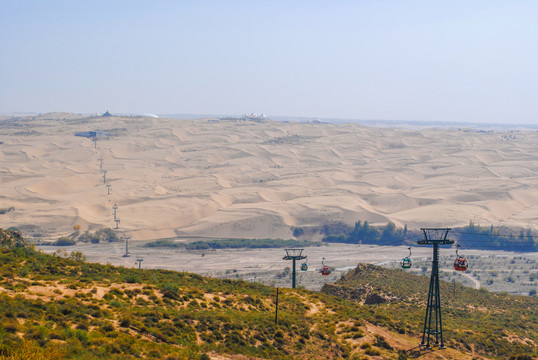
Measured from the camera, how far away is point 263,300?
3120 cm

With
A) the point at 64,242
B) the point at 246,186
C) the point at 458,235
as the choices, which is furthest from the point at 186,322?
the point at 246,186

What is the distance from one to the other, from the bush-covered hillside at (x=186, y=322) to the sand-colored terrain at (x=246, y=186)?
7202 centimetres

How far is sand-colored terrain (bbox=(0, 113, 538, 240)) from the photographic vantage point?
360 ft

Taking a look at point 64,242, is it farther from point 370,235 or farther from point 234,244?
point 370,235

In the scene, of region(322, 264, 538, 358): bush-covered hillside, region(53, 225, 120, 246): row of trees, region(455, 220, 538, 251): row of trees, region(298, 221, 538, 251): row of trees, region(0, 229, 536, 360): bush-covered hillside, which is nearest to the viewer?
region(0, 229, 536, 360): bush-covered hillside

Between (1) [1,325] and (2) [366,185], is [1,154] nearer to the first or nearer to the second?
(2) [366,185]

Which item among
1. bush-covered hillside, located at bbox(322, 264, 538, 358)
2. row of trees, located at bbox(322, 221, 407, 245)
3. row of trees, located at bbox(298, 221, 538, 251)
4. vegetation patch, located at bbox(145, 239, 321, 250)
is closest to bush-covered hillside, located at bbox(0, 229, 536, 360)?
bush-covered hillside, located at bbox(322, 264, 538, 358)

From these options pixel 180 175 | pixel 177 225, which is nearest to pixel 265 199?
pixel 177 225

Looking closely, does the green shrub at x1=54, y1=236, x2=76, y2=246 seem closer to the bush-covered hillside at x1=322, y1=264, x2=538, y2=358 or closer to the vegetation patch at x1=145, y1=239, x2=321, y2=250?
the vegetation patch at x1=145, y1=239, x2=321, y2=250

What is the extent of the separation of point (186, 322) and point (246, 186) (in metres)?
119

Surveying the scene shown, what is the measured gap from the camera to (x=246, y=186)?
5595 inches

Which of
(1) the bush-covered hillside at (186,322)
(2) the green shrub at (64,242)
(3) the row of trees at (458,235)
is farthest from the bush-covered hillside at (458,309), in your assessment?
(2) the green shrub at (64,242)

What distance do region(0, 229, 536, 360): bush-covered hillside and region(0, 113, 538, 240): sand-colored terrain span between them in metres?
72.0

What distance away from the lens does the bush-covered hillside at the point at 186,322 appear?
1830cm
